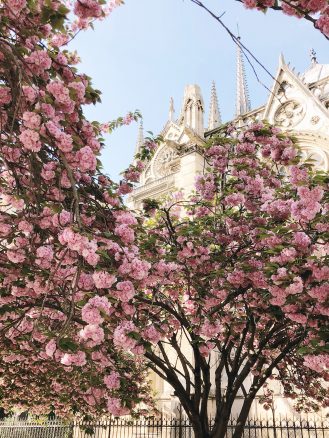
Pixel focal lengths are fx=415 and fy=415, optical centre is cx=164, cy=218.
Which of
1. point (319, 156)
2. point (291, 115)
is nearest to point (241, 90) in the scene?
point (291, 115)

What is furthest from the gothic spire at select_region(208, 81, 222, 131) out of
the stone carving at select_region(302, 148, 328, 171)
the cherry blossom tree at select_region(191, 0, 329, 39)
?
the cherry blossom tree at select_region(191, 0, 329, 39)

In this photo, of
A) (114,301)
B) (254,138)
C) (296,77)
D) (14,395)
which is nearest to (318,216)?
(254,138)

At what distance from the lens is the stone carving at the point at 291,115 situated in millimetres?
18453

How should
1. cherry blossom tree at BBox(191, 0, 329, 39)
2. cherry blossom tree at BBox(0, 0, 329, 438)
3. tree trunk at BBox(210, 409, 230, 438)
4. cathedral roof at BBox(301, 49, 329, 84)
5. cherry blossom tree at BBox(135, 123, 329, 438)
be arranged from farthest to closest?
cathedral roof at BBox(301, 49, 329, 84) < tree trunk at BBox(210, 409, 230, 438) < cherry blossom tree at BBox(135, 123, 329, 438) < cherry blossom tree at BBox(0, 0, 329, 438) < cherry blossom tree at BBox(191, 0, 329, 39)

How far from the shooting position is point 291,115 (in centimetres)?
1872

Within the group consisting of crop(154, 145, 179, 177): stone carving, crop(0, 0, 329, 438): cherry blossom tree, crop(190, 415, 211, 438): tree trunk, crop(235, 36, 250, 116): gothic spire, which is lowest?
crop(190, 415, 211, 438): tree trunk

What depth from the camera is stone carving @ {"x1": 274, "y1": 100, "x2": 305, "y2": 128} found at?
18.5m

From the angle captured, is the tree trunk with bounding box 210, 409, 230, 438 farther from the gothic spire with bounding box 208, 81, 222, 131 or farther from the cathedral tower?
the gothic spire with bounding box 208, 81, 222, 131

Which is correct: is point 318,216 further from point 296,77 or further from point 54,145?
point 296,77

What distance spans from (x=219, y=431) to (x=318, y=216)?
374 centimetres

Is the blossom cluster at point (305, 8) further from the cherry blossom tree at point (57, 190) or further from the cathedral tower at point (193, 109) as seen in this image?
the cathedral tower at point (193, 109)

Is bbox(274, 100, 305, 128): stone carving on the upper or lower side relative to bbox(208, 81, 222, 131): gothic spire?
lower

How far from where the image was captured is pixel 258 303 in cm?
644

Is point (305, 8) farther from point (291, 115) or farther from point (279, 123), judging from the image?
point (291, 115)
